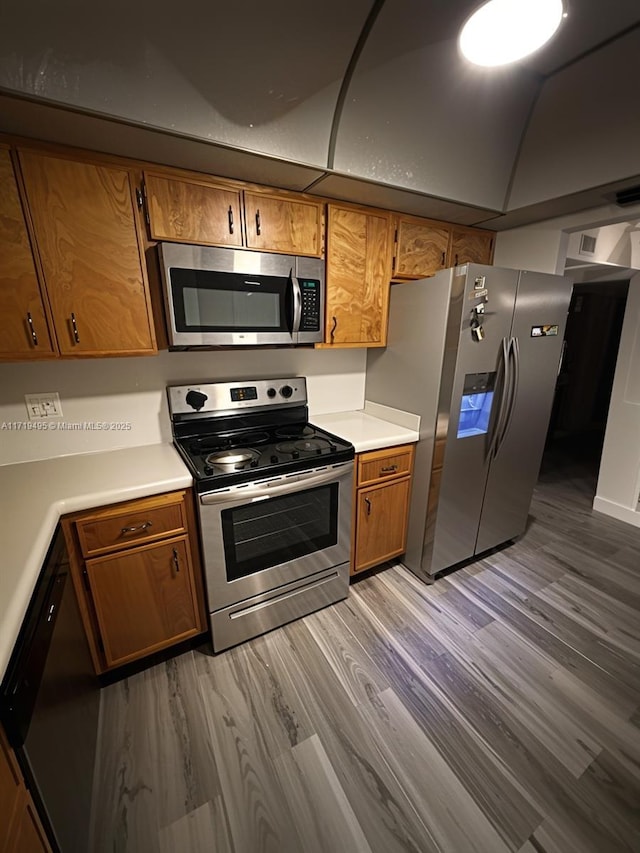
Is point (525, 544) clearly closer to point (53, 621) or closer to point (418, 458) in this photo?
point (418, 458)

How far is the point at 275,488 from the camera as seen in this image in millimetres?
1546

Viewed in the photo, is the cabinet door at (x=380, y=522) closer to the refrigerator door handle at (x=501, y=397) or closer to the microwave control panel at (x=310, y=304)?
the refrigerator door handle at (x=501, y=397)

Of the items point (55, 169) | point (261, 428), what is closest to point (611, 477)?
point (261, 428)

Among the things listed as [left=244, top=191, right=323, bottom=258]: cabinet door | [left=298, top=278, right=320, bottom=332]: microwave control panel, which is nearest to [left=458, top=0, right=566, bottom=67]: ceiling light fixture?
[left=244, top=191, right=323, bottom=258]: cabinet door

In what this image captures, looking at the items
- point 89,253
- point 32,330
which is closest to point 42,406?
point 32,330


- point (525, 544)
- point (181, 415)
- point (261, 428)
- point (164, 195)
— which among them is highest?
point (164, 195)

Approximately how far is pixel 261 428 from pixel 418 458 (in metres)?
0.97

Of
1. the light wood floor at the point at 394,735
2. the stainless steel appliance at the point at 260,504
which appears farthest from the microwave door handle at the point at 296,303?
the light wood floor at the point at 394,735

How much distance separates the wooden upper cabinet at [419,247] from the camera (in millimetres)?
2107

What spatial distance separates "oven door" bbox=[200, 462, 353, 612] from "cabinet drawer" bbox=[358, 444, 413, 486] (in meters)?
0.14

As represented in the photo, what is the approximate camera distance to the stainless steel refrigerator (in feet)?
5.89

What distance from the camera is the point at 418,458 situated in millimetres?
2078

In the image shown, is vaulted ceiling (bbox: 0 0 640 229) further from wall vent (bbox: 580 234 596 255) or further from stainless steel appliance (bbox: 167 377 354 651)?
stainless steel appliance (bbox: 167 377 354 651)

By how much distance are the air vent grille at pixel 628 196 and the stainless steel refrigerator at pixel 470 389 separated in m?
0.43
